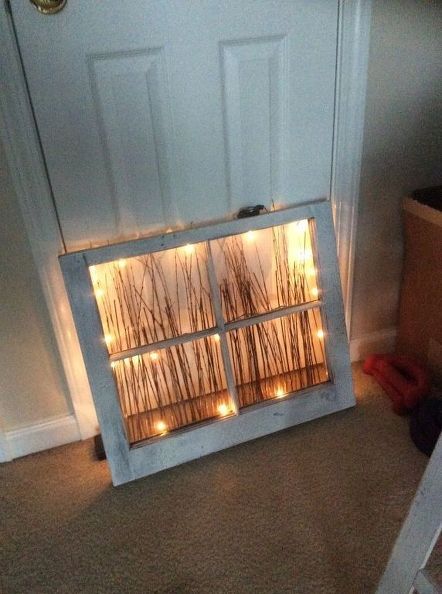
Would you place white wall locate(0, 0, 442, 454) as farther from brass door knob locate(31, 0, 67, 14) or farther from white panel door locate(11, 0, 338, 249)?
brass door knob locate(31, 0, 67, 14)

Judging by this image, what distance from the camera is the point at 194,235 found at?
1.38 metres

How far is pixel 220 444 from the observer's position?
5.04 feet

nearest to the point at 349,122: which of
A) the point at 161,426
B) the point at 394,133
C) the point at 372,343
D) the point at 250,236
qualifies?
the point at 394,133

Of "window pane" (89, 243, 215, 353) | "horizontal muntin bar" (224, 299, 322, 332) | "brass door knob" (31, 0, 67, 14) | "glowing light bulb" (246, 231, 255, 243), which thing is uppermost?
"brass door knob" (31, 0, 67, 14)

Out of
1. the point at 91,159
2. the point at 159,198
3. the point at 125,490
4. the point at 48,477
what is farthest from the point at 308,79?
the point at 48,477

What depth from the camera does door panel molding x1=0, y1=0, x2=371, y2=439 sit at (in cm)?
116

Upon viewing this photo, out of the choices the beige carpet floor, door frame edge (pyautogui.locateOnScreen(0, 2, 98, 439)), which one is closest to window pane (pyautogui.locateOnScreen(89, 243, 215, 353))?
door frame edge (pyautogui.locateOnScreen(0, 2, 98, 439))

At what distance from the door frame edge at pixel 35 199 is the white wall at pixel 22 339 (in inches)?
0.8

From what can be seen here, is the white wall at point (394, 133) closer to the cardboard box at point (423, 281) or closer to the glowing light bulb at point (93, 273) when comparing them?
the cardboard box at point (423, 281)

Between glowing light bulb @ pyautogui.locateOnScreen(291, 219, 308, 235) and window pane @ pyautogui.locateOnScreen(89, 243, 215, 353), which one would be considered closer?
window pane @ pyautogui.locateOnScreen(89, 243, 215, 353)

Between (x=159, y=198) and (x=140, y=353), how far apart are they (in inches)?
17.0

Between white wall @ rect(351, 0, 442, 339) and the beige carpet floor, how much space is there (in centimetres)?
50

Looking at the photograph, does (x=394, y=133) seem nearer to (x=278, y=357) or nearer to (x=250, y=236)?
(x=250, y=236)

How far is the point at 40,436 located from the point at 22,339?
352mm
